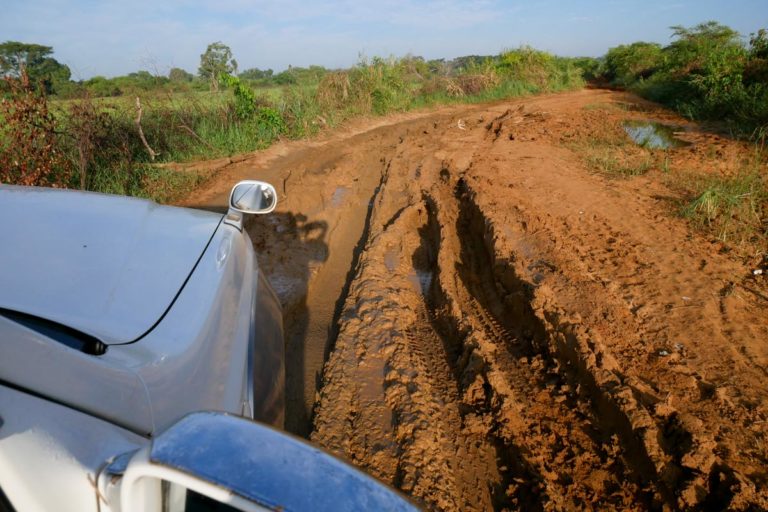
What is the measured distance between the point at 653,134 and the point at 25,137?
12.7 meters

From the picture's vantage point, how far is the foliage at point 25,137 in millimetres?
5227

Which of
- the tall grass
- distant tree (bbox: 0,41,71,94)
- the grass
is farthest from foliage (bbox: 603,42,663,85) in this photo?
distant tree (bbox: 0,41,71,94)

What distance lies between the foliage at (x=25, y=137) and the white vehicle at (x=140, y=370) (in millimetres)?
4329

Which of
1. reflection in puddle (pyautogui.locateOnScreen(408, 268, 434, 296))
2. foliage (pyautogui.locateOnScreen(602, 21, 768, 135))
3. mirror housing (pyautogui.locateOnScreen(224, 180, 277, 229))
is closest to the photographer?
mirror housing (pyautogui.locateOnScreen(224, 180, 277, 229))

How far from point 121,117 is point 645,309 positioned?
9168 millimetres

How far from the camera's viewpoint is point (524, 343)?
3.72 metres

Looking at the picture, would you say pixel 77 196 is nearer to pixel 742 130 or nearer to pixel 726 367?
pixel 726 367

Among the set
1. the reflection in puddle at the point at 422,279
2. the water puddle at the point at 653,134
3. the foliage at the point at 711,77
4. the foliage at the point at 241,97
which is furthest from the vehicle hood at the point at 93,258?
the foliage at the point at 711,77

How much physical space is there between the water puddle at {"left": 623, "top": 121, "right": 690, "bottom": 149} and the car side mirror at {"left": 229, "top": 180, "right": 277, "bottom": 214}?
9467 millimetres

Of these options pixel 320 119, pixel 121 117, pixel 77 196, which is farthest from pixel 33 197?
pixel 320 119

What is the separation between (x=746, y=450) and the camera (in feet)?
8.22

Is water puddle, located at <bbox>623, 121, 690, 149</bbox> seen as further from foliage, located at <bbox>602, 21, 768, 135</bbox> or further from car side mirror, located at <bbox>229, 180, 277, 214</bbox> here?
car side mirror, located at <bbox>229, 180, 277, 214</bbox>

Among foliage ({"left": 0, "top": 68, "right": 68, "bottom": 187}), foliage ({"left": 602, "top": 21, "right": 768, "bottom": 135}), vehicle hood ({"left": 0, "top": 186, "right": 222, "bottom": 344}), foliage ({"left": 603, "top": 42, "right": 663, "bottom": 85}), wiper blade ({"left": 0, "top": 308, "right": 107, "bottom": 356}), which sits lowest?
wiper blade ({"left": 0, "top": 308, "right": 107, "bottom": 356})

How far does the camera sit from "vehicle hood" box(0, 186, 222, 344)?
48.6 inches
